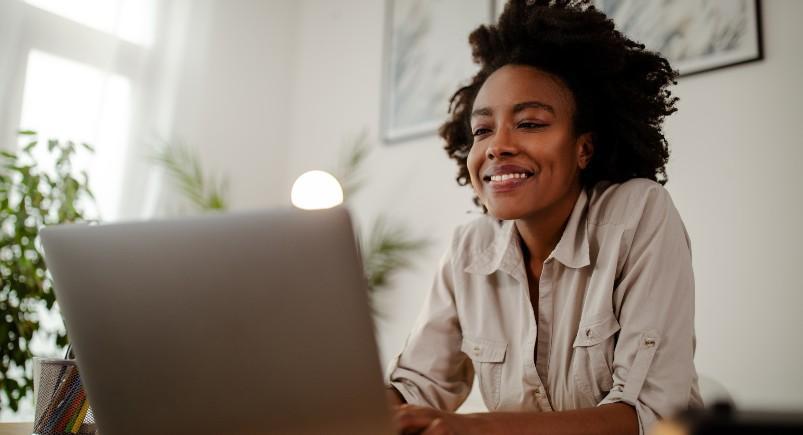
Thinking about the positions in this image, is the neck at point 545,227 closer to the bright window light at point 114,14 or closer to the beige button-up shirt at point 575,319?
the beige button-up shirt at point 575,319

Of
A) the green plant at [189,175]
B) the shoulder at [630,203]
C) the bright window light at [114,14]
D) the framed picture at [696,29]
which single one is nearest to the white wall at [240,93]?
the green plant at [189,175]

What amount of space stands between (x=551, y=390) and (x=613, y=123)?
0.62 m

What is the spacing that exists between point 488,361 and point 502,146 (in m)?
0.46

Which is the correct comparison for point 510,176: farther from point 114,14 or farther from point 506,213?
point 114,14

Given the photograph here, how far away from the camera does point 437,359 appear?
143cm

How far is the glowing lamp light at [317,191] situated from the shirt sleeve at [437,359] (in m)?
1.32

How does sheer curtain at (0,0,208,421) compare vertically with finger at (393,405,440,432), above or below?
above

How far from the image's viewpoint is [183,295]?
26.1 inches

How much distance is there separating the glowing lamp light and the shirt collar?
53.3 inches

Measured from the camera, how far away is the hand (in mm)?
813

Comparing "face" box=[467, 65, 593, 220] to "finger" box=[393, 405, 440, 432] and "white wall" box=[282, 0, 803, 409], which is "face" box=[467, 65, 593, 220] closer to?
"finger" box=[393, 405, 440, 432]

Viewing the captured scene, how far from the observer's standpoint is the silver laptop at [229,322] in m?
0.60

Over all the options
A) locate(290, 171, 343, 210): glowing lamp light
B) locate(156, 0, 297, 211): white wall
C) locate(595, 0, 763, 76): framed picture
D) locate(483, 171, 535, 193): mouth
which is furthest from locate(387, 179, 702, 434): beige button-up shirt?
locate(156, 0, 297, 211): white wall

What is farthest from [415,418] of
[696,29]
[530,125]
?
[696,29]
